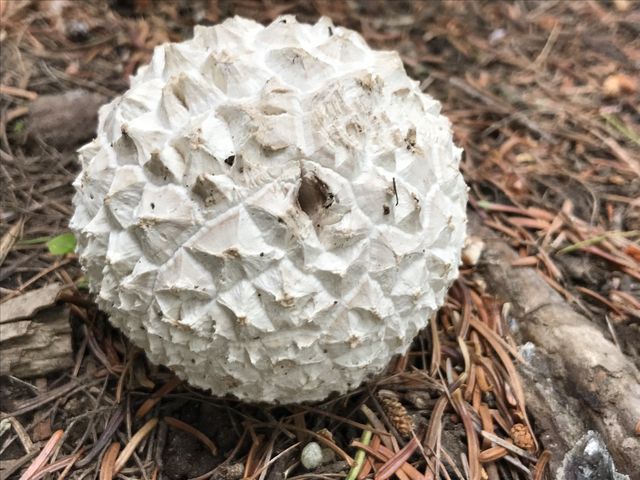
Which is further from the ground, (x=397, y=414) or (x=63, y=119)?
(x=63, y=119)

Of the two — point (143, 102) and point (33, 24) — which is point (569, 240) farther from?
point (33, 24)

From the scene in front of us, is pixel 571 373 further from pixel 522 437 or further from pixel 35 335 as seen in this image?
pixel 35 335

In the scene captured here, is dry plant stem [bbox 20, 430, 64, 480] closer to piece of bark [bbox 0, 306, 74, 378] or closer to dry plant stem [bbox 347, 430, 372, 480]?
piece of bark [bbox 0, 306, 74, 378]

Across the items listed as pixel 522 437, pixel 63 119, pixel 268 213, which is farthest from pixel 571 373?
pixel 63 119

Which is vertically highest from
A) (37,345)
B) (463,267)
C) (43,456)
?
(463,267)

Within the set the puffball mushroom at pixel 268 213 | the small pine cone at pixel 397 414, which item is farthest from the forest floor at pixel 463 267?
the puffball mushroom at pixel 268 213


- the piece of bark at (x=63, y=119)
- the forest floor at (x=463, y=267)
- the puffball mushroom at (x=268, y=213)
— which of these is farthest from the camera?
the piece of bark at (x=63, y=119)

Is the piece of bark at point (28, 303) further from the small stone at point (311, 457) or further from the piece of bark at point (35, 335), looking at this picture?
the small stone at point (311, 457)
